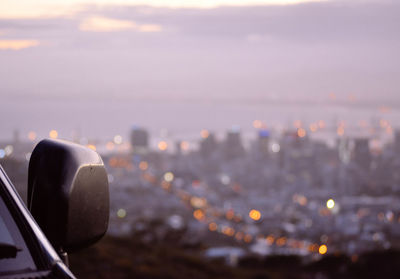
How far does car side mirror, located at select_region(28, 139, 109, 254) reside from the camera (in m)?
1.61

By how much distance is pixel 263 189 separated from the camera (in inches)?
2477

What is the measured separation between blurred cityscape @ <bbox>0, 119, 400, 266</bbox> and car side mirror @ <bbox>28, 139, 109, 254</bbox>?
8263 millimetres

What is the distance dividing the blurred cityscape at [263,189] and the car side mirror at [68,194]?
826cm

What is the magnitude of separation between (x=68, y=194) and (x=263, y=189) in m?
61.7

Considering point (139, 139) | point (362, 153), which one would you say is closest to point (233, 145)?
point (139, 139)

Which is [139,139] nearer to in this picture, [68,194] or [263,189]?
[263,189]

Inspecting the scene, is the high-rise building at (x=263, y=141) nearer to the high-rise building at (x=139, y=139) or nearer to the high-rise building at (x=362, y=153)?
the high-rise building at (x=139, y=139)

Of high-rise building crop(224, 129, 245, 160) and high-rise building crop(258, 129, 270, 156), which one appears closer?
high-rise building crop(258, 129, 270, 156)

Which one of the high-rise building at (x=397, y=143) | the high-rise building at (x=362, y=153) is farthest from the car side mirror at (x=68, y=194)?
the high-rise building at (x=397, y=143)

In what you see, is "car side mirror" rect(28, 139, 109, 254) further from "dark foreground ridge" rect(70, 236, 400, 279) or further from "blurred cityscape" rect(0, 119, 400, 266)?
"blurred cityscape" rect(0, 119, 400, 266)

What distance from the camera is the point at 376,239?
76.9ft

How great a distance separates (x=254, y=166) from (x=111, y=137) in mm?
29523

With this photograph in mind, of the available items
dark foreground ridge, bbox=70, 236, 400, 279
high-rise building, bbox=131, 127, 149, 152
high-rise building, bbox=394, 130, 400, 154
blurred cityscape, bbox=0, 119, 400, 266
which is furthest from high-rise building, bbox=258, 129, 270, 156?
dark foreground ridge, bbox=70, 236, 400, 279

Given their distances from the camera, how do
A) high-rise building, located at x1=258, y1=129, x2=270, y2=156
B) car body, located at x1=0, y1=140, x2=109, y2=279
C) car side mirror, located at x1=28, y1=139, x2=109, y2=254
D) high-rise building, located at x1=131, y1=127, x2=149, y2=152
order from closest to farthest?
1. car body, located at x1=0, y1=140, x2=109, y2=279
2. car side mirror, located at x1=28, y1=139, x2=109, y2=254
3. high-rise building, located at x1=131, y1=127, x2=149, y2=152
4. high-rise building, located at x1=258, y1=129, x2=270, y2=156
